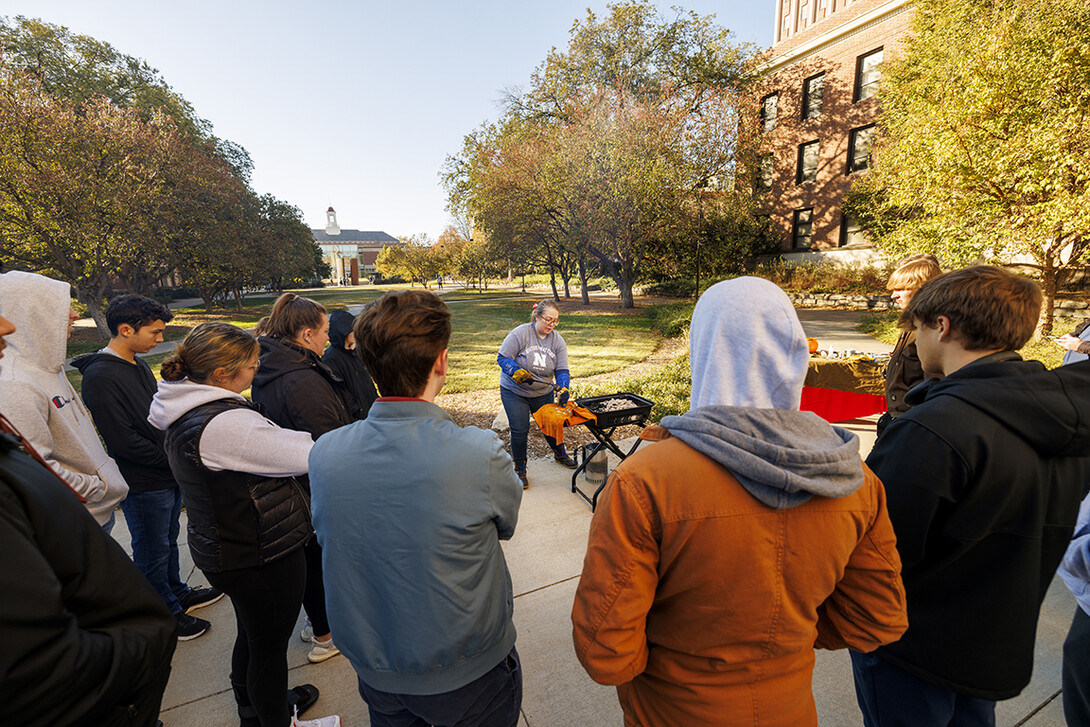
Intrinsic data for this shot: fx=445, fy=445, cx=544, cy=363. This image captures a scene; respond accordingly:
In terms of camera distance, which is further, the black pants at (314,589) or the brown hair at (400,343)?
the black pants at (314,589)

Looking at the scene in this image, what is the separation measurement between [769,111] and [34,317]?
1266 inches

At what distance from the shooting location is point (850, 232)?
76.6 feet

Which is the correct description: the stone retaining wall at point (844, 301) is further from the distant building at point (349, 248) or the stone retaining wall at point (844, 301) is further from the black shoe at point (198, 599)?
the distant building at point (349, 248)

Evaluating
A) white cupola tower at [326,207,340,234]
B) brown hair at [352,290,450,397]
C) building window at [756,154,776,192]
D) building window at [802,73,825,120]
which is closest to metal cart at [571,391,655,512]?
brown hair at [352,290,450,397]

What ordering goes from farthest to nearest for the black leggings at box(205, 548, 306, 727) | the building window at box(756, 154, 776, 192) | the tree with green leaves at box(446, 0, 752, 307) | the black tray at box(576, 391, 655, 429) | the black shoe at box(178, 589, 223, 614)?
the building window at box(756, 154, 776, 192) → the tree with green leaves at box(446, 0, 752, 307) → the black tray at box(576, 391, 655, 429) → the black shoe at box(178, 589, 223, 614) → the black leggings at box(205, 548, 306, 727)

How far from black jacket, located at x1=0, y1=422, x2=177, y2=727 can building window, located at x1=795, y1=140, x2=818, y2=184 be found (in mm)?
30649

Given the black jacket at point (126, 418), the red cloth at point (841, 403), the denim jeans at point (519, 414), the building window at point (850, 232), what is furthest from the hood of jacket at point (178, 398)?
the building window at point (850, 232)

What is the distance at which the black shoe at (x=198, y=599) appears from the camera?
3134 millimetres

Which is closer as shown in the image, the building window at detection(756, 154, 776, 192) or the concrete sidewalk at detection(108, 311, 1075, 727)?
the concrete sidewalk at detection(108, 311, 1075, 727)

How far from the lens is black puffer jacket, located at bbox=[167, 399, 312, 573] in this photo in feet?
5.80

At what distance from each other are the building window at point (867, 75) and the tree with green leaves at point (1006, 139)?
11.8 meters

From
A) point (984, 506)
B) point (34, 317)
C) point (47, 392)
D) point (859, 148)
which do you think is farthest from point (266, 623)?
point (859, 148)

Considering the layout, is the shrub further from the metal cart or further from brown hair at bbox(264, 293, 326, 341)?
brown hair at bbox(264, 293, 326, 341)

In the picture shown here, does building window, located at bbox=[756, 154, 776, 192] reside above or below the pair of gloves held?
above
